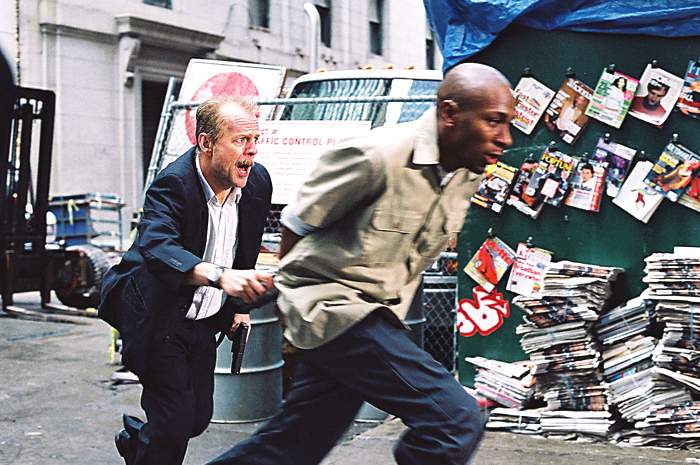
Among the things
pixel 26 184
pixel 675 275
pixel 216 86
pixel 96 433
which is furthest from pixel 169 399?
pixel 26 184

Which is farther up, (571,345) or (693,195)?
(693,195)

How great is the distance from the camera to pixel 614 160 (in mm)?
6016

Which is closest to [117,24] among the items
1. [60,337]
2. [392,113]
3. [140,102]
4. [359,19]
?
[140,102]

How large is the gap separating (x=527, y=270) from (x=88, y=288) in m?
7.74

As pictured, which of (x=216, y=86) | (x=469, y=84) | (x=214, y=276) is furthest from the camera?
(x=216, y=86)

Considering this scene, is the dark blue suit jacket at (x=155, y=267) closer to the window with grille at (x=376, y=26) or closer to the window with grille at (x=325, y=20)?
the window with grille at (x=325, y=20)

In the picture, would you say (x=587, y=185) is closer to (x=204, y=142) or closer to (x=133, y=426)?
(x=204, y=142)

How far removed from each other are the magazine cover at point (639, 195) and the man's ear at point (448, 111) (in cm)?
283

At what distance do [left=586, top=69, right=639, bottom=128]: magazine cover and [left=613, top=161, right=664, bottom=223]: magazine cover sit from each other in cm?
30

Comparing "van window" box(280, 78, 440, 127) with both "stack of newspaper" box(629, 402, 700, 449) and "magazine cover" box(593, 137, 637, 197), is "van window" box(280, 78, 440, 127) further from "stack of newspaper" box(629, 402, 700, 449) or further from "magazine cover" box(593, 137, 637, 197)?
"stack of newspaper" box(629, 402, 700, 449)

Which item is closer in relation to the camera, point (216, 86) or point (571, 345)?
point (571, 345)

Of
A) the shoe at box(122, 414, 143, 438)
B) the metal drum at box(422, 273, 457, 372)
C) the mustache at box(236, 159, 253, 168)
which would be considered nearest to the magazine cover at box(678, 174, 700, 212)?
the metal drum at box(422, 273, 457, 372)

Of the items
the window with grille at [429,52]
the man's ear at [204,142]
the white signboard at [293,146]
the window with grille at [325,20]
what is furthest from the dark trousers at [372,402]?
the window with grille at [429,52]

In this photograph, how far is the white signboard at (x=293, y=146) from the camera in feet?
Result: 23.7
